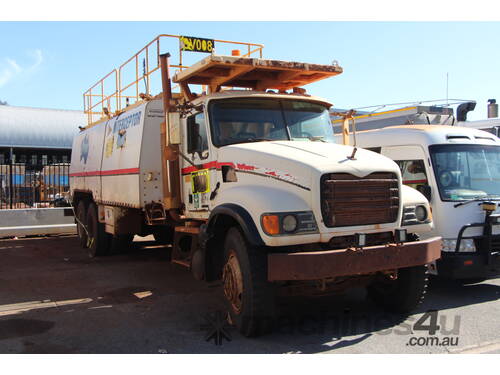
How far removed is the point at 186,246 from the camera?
7.33 metres

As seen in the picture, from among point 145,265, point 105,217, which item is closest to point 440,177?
point 145,265

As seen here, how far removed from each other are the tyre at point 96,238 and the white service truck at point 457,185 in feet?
20.2

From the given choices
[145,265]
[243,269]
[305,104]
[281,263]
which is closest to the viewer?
[281,263]

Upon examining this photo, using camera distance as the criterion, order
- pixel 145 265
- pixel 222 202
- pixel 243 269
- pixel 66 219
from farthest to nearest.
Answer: pixel 66 219 < pixel 145 265 < pixel 222 202 < pixel 243 269

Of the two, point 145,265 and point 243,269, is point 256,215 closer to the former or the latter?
point 243,269

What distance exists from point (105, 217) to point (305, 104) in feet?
18.0

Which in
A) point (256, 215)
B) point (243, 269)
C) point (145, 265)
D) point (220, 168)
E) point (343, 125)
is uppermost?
point (343, 125)

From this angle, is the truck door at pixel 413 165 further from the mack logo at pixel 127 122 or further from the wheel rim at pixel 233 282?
the mack logo at pixel 127 122

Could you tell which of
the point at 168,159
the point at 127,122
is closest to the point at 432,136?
the point at 168,159

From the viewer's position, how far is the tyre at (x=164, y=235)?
33.2ft

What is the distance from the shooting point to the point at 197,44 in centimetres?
817

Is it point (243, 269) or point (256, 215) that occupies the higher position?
point (256, 215)

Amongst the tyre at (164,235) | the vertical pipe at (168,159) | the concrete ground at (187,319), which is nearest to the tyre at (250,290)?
the concrete ground at (187,319)

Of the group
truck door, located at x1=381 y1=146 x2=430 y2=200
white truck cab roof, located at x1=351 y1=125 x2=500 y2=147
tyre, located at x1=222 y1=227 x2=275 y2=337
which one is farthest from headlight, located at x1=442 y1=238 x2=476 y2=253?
tyre, located at x1=222 y1=227 x2=275 y2=337
